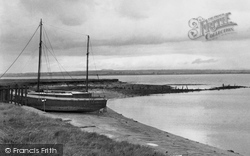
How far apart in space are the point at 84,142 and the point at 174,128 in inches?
647

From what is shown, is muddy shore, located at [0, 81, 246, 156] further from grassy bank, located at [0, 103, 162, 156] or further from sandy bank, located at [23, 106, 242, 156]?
grassy bank, located at [0, 103, 162, 156]

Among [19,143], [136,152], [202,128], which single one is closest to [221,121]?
[202,128]

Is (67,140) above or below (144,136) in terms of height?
above

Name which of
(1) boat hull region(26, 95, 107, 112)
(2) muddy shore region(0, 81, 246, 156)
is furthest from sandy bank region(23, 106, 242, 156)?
(1) boat hull region(26, 95, 107, 112)

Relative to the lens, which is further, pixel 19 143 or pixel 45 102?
pixel 45 102

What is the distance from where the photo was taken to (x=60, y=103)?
94.5 ft

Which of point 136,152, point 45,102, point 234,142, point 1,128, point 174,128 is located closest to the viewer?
point 136,152

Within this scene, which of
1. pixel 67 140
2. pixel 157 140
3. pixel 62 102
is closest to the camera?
pixel 67 140

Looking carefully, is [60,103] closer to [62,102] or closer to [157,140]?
[62,102]

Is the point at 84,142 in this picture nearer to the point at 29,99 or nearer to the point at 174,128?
the point at 174,128

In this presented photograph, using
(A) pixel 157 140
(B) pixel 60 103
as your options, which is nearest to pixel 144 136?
(A) pixel 157 140

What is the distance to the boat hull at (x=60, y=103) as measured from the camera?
2862cm

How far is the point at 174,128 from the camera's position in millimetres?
26219

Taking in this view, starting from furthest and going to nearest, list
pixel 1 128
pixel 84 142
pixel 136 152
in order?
1. pixel 1 128
2. pixel 84 142
3. pixel 136 152
